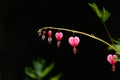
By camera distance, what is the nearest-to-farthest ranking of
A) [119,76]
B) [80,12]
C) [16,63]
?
[119,76] < [80,12] < [16,63]

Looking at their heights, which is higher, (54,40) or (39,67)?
(39,67)

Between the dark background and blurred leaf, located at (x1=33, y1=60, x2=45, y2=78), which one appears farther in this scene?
the dark background

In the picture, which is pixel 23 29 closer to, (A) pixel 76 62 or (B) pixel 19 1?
(B) pixel 19 1

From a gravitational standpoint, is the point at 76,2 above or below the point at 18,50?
above

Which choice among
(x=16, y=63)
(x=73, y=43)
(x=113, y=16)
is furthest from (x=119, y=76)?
(x=73, y=43)

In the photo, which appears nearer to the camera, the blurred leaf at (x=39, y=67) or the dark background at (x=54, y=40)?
the blurred leaf at (x=39, y=67)

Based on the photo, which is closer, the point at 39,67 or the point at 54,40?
the point at 39,67

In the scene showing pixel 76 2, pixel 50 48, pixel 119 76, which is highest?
pixel 76 2

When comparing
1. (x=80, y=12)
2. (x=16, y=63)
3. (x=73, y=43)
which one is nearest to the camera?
(x=73, y=43)
